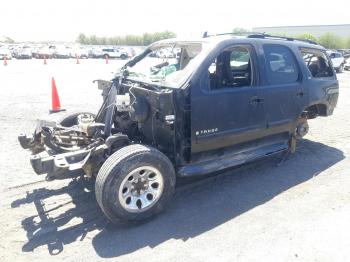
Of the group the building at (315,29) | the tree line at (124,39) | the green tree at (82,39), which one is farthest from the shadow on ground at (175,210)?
the green tree at (82,39)

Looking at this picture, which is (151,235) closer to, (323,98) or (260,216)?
(260,216)

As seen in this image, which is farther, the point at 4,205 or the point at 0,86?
the point at 0,86

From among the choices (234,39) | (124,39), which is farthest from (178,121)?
(124,39)

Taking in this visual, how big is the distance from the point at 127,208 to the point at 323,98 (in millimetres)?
4002

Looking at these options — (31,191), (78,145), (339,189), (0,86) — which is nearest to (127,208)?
(78,145)

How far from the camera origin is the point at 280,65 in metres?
5.16

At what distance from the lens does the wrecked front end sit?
3.89 m

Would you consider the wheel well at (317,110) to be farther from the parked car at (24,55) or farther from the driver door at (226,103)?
the parked car at (24,55)

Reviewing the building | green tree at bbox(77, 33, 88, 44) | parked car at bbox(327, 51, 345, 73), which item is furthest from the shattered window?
green tree at bbox(77, 33, 88, 44)

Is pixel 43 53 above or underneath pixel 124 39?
above

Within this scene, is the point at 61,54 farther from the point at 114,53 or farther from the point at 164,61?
the point at 164,61

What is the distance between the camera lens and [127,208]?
146 inches

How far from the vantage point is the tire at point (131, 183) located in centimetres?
357

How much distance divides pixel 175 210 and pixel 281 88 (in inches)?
92.2
